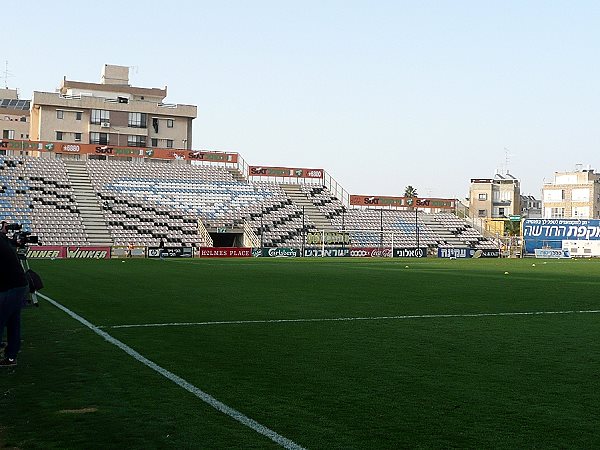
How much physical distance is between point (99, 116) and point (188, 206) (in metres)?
25.2

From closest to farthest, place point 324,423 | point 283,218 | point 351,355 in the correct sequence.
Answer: point 324,423 < point 351,355 < point 283,218

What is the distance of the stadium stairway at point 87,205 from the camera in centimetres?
6838

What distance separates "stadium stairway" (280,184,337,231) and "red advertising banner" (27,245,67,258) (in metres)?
27.8

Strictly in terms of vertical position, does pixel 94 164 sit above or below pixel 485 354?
above

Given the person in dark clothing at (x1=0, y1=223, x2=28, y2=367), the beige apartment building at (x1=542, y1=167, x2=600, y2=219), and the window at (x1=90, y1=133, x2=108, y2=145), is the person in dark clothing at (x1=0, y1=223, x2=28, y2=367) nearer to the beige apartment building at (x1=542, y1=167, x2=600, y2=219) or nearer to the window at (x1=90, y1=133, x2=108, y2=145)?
the window at (x1=90, y1=133, x2=108, y2=145)

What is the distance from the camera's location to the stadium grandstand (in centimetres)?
7062

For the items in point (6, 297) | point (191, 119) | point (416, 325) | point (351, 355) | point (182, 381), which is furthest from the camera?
point (191, 119)

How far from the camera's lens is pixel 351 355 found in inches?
430

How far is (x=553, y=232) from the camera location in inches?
3159

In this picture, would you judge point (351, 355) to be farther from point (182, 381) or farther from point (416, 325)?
point (416, 325)

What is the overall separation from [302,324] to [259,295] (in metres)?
7.36

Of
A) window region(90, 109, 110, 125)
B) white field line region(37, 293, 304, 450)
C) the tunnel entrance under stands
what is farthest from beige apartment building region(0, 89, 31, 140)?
white field line region(37, 293, 304, 450)

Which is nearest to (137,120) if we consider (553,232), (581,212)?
(553,232)

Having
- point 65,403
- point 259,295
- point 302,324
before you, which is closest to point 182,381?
point 65,403
